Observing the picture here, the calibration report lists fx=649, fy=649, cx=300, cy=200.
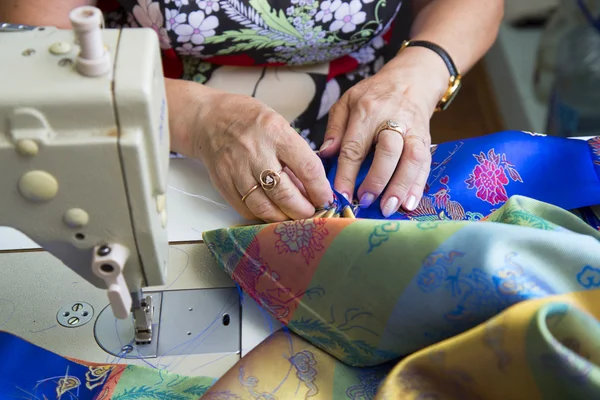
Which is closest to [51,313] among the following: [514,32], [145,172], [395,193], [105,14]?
[145,172]

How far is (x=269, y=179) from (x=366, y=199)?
0.12 m

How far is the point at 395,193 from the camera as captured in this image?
2.59 feet

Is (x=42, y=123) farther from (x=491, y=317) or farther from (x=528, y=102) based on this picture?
(x=528, y=102)

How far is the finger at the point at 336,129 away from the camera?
34.2 inches

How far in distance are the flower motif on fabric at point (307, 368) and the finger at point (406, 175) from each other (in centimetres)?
22

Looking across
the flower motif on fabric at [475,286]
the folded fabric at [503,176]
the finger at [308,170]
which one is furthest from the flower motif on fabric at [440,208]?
the flower motif on fabric at [475,286]

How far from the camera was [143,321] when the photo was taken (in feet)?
2.19

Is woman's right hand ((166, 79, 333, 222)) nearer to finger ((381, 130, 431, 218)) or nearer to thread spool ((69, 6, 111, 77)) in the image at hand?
finger ((381, 130, 431, 218))

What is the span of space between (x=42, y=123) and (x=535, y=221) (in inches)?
17.7

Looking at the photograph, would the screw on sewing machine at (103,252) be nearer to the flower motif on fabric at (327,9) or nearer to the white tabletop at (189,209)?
the white tabletop at (189,209)

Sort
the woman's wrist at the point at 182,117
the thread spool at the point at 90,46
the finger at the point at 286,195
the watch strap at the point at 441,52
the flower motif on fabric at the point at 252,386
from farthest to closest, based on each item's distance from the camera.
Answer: the watch strap at the point at 441,52
the woman's wrist at the point at 182,117
the finger at the point at 286,195
the flower motif on fabric at the point at 252,386
the thread spool at the point at 90,46

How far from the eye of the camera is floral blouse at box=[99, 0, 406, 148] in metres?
0.94

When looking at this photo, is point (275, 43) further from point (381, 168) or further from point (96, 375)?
point (96, 375)

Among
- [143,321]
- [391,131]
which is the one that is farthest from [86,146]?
[391,131]
